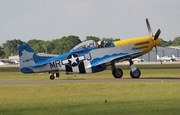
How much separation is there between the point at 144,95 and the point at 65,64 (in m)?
12.0

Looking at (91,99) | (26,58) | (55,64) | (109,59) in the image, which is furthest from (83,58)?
(91,99)

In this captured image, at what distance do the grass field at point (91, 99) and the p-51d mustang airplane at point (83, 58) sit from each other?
643 cm

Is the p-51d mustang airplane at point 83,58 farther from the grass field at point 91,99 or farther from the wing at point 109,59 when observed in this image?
the grass field at point 91,99

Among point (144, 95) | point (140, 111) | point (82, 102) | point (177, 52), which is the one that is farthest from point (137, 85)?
point (177, 52)

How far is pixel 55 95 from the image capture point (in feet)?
67.6

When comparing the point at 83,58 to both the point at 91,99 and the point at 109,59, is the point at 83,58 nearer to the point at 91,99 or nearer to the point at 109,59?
the point at 109,59

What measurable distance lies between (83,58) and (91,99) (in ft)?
42.5

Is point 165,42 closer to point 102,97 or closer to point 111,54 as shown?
point 111,54

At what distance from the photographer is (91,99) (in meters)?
18.6

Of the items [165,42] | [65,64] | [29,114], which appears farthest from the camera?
[165,42]

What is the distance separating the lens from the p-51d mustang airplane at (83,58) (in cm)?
3116

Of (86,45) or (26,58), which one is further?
(86,45)

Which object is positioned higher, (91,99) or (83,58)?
(83,58)

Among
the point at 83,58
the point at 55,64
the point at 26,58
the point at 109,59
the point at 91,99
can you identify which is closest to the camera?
the point at 91,99
